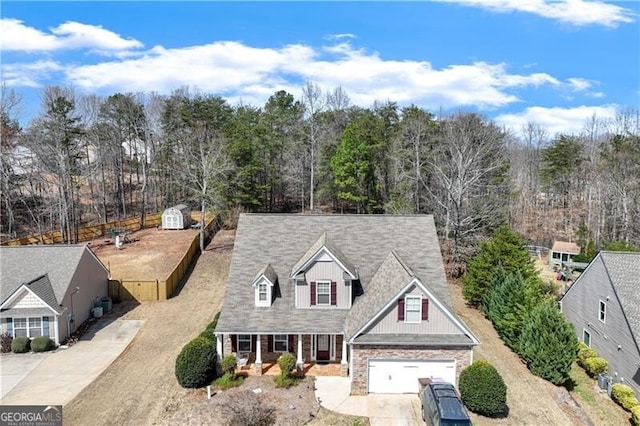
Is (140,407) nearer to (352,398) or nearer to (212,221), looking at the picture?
(352,398)

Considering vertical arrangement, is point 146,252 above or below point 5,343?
above

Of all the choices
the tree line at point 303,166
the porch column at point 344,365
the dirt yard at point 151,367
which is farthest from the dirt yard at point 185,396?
the tree line at point 303,166

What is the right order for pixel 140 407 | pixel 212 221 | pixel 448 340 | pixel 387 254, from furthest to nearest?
pixel 212 221 → pixel 387 254 → pixel 448 340 → pixel 140 407

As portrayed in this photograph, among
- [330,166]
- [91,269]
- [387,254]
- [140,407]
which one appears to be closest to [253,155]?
[330,166]

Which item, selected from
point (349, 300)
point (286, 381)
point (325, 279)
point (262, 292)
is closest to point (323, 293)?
point (325, 279)

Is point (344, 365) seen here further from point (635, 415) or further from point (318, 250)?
point (635, 415)

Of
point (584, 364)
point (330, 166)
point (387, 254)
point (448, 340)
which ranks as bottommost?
point (584, 364)

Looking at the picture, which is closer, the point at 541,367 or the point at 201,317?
the point at 541,367
